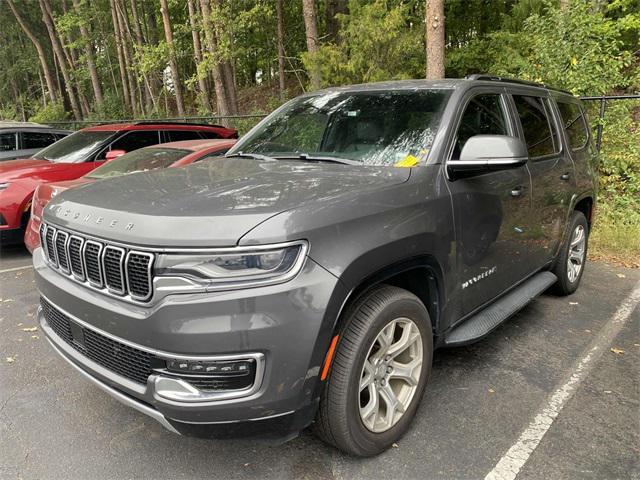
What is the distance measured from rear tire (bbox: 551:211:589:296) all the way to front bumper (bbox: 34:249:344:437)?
319cm

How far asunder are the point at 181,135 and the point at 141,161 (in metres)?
2.20

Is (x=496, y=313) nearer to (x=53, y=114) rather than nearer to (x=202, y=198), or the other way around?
(x=202, y=198)

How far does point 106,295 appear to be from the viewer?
214 cm

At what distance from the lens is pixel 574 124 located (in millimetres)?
4559

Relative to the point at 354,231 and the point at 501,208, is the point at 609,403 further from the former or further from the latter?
the point at 354,231

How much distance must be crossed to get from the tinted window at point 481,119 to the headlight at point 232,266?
145cm

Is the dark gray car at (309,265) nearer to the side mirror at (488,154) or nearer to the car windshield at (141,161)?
the side mirror at (488,154)

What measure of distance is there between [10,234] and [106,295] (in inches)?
205

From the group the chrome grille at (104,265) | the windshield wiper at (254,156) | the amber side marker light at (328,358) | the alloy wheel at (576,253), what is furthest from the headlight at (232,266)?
the alloy wheel at (576,253)

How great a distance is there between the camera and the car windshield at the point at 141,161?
18.7 ft

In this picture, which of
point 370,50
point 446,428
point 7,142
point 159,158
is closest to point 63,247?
point 446,428

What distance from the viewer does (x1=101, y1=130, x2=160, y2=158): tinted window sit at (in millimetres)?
7207

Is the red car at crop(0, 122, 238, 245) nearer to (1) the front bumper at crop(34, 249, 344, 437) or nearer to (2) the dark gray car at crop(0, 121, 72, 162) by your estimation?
(2) the dark gray car at crop(0, 121, 72, 162)

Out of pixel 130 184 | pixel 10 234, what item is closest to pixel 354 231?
pixel 130 184
